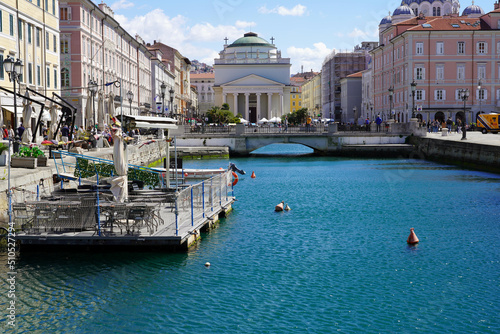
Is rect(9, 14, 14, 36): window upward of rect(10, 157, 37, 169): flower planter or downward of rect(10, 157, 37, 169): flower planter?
upward

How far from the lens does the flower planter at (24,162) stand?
876 inches

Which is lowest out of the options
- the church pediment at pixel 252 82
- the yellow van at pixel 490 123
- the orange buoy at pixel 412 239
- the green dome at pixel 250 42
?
the orange buoy at pixel 412 239

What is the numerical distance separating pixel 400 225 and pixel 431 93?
61613mm

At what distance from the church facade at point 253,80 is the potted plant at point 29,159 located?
113941 millimetres

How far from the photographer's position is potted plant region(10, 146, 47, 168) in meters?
22.3

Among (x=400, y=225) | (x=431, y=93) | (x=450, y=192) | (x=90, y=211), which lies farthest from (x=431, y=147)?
(x=90, y=211)

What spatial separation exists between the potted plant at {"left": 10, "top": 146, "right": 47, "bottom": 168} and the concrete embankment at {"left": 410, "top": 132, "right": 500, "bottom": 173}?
94.9ft

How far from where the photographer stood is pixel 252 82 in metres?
140

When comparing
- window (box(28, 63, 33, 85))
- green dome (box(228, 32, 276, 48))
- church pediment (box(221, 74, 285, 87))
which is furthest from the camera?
green dome (box(228, 32, 276, 48))

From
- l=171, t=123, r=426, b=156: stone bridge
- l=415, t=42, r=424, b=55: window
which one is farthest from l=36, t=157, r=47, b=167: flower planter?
l=415, t=42, r=424, b=55: window

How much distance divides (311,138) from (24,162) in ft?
138

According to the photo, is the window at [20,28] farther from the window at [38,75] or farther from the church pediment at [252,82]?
the church pediment at [252,82]

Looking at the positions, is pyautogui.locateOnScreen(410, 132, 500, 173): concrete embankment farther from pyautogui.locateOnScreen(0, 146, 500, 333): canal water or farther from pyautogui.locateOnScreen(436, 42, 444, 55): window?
pyautogui.locateOnScreen(436, 42, 444, 55): window

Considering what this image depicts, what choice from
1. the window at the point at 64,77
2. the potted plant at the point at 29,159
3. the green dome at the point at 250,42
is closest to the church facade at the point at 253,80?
the green dome at the point at 250,42
